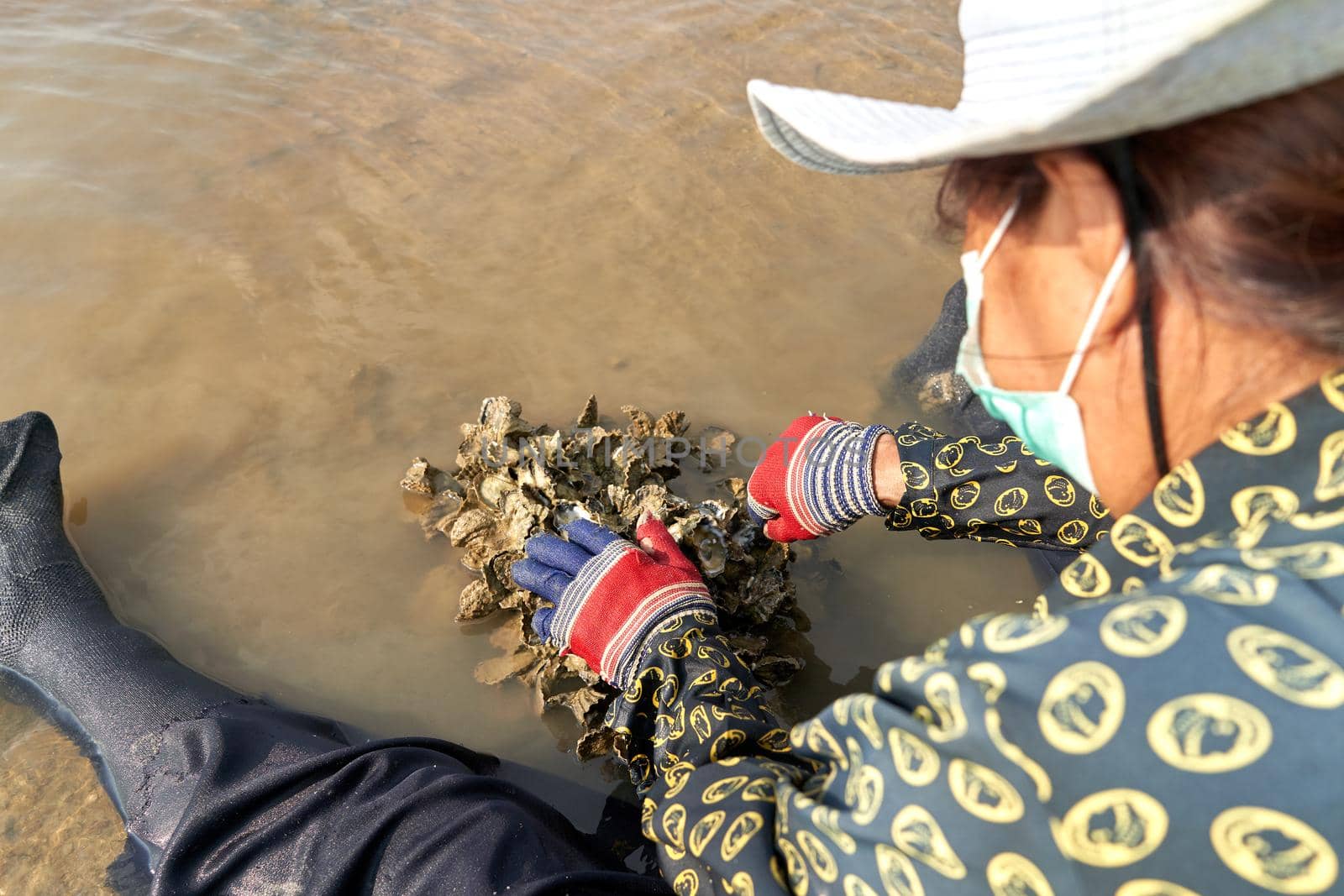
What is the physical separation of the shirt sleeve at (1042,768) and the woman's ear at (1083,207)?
374 mm

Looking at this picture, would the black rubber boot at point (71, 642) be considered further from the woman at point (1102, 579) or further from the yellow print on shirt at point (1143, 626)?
the yellow print on shirt at point (1143, 626)

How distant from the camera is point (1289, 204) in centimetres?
79

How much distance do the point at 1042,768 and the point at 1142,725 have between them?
110mm

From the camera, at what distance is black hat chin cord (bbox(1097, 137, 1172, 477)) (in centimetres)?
88

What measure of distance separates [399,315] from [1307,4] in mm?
2898

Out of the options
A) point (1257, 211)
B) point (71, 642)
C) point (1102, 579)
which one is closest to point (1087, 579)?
point (1102, 579)

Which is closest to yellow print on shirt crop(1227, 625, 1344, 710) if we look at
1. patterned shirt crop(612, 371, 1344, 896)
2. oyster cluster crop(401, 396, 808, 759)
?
patterned shirt crop(612, 371, 1344, 896)

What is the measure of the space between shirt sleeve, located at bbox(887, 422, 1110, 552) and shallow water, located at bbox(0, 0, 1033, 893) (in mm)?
463

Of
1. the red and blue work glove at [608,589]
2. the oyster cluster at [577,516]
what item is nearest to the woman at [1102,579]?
the red and blue work glove at [608,589]

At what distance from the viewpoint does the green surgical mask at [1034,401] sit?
1.12 metres

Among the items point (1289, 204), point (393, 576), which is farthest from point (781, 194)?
point (1289, 204)

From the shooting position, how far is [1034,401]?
123 centimetres

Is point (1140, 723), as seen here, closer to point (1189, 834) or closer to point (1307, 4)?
point (1189, 834)

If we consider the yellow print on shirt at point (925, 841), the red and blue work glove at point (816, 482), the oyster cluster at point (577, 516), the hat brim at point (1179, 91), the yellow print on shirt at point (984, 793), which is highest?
the hat brim at point (1179, 91)
